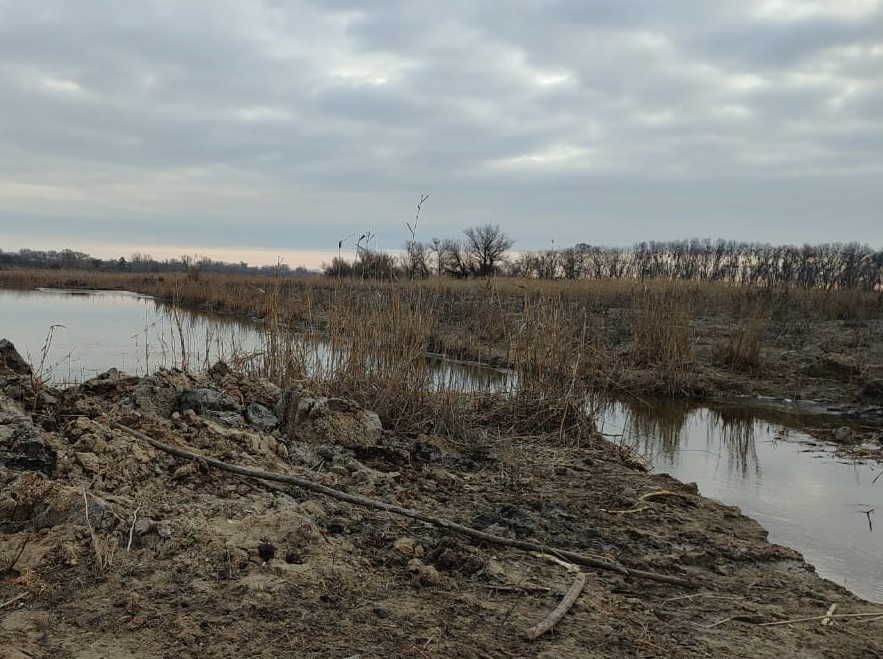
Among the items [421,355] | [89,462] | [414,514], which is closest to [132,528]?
[89,462]

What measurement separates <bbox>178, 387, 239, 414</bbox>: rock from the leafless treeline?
4429mm

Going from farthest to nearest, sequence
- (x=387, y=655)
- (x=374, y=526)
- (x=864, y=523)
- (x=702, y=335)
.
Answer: (x=702, y=335), (x=864, y=523), (x=374, y=526), (x=387, y=655)

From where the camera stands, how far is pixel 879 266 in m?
30.1

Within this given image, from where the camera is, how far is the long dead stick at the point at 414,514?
3.10m

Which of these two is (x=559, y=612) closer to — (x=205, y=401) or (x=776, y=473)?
(x=205, y=401)

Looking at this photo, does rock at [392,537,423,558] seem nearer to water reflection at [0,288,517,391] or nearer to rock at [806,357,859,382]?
water reflection at [0,288,517,391]

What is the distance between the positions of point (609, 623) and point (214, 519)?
1.82 metres

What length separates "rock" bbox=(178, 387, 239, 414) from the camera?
4.54m

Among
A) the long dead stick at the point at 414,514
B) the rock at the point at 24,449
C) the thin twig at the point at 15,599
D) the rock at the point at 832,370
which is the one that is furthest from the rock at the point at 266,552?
the rock at the point at 832,370

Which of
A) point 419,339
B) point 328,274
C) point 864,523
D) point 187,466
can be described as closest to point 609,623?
point 187,466

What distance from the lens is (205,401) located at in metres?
4.59

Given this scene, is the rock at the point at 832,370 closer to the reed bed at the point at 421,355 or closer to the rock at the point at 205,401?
the reed bed at the point at 421,355

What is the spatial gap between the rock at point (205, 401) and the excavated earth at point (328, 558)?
21 millimetres

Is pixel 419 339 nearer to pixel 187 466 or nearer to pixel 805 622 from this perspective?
pixel 187 466
